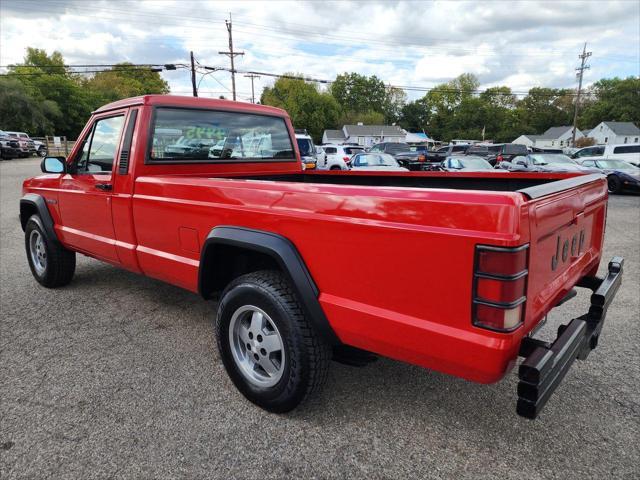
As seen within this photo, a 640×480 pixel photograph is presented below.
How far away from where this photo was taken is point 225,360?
275 cm

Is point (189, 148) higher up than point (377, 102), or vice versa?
point (377, 102)

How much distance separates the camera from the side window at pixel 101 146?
12.0 ft

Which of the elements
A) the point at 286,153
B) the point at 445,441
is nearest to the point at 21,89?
the point at 286,153

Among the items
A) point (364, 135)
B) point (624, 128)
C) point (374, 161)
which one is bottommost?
point (374, 161)

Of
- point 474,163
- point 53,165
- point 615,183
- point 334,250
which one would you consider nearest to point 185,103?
point 53,165

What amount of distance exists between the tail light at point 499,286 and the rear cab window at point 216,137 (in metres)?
2.73

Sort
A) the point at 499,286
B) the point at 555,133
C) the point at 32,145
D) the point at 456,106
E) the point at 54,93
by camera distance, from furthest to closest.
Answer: the point at 456,106, the point at 555,133, the point at 54,93, the point at 32,145, the point at 499,286

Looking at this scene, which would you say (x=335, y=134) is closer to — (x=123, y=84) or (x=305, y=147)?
(x=123, y=84)

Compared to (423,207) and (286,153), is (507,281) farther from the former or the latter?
(286,153)

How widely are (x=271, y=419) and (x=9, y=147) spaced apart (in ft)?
111

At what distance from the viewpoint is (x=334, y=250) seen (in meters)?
2.06

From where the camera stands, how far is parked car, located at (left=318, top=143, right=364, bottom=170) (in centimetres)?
1942

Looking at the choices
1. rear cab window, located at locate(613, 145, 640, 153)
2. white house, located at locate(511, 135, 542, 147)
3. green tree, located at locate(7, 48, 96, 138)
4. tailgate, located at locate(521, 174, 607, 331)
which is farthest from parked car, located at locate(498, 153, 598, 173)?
white house, located at locate(511, 135, 542, 147)

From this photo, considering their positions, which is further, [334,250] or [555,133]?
[555,133]
